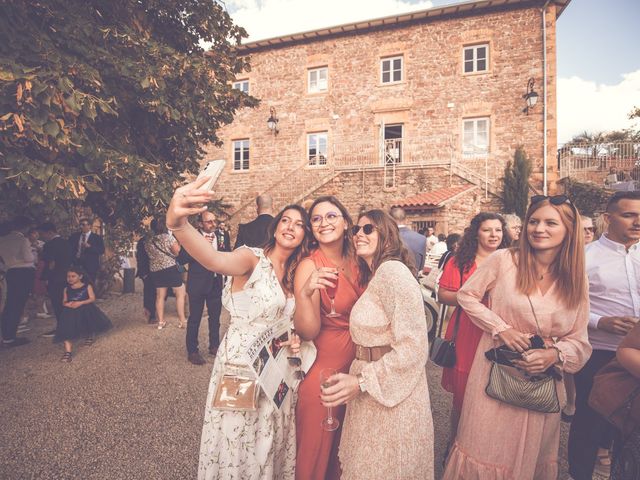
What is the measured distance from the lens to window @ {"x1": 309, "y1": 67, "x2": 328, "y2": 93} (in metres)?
15.9

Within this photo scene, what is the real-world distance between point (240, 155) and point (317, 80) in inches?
212

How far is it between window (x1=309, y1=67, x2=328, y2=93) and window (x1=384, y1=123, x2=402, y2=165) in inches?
145

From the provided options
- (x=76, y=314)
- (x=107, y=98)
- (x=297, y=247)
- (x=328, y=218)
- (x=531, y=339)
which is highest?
(x=107, y=98)

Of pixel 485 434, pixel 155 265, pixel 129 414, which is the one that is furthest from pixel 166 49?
pixel 485 434

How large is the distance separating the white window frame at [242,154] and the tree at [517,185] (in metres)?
11.9

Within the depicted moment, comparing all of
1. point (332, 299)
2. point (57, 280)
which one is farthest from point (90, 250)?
point (332, 299)

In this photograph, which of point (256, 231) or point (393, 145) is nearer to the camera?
point (256, 231)

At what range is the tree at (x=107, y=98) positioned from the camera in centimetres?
332

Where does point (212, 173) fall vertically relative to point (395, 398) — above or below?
above

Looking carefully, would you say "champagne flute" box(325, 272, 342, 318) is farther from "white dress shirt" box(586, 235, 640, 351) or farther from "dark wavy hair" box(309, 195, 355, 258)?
"white dress shirt" box(586, 235, 640, 351)

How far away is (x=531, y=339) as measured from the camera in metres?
1.89

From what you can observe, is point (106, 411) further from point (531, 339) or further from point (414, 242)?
point (414, 242)

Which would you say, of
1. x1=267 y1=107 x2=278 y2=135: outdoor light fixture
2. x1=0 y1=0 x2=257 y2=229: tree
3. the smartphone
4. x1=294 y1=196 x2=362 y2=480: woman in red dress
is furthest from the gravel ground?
x1=267 y1=107 x2=278 y2=135: outdoor light fixture

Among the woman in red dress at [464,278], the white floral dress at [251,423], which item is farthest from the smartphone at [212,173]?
the woman in red dress at [464,278]
